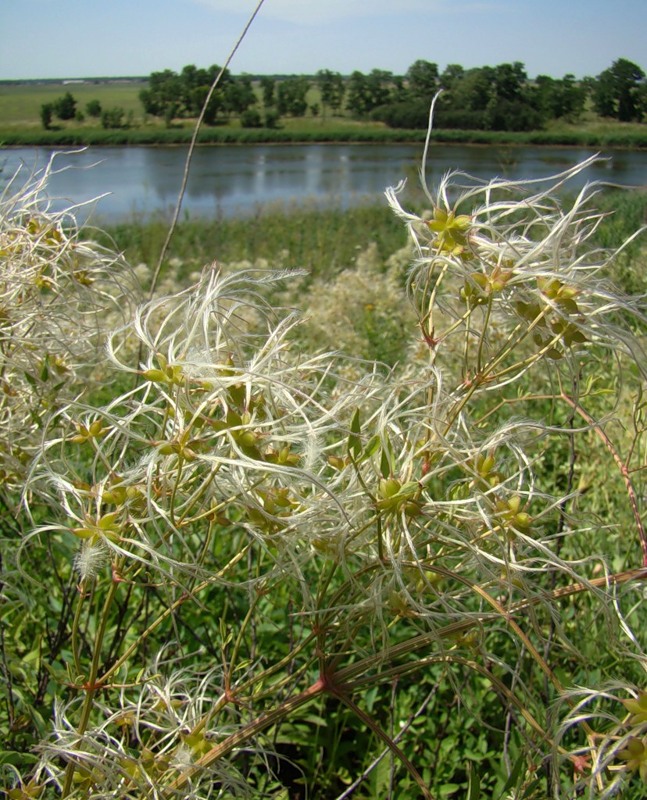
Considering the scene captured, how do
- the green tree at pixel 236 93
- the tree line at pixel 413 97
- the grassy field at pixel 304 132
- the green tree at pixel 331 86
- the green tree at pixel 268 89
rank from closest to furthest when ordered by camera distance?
the green tree at pixel 236 93, the tree line at pixel 413 97, the grassy field at pixel 304 132, the green tree at pixel 331 86, the green tree at pixel 268 89

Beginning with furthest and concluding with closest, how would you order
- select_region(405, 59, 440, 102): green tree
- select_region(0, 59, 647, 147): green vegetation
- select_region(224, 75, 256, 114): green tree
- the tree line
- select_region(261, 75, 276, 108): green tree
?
select_region(261, 75, 276, 108): green tree → select_region(0, 59, 647, 147): green vegetation → the tree line → select_region(405, 59, 440, 102): green tree → select_region(224, 75, 256, 114): green tree

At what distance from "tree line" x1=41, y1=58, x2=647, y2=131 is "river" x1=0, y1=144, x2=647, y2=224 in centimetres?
96

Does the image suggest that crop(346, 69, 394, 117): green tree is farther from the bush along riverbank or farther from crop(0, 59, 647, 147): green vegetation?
the bush along riverbank

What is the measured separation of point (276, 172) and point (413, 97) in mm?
4749

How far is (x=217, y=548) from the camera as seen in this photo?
6.97 ft

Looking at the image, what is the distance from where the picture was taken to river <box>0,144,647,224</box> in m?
13.0

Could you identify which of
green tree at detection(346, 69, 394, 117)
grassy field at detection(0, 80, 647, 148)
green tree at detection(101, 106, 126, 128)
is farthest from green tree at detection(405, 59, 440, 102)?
green tree at detection(346, 69, 394, 117)

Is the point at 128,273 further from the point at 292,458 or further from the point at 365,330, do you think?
the point at 365,330

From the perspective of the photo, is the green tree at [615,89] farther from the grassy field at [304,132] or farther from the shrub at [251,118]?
the shrub at [251,118]

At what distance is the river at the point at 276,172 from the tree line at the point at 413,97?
0.96 m

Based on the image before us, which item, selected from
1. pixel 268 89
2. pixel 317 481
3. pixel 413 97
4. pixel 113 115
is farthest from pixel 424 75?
pixel 268 89

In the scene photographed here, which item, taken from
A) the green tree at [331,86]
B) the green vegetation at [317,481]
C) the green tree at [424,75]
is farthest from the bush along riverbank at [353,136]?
the green vegetation at [317,481]

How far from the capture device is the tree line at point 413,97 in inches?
282

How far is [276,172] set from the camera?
70.2 feet
